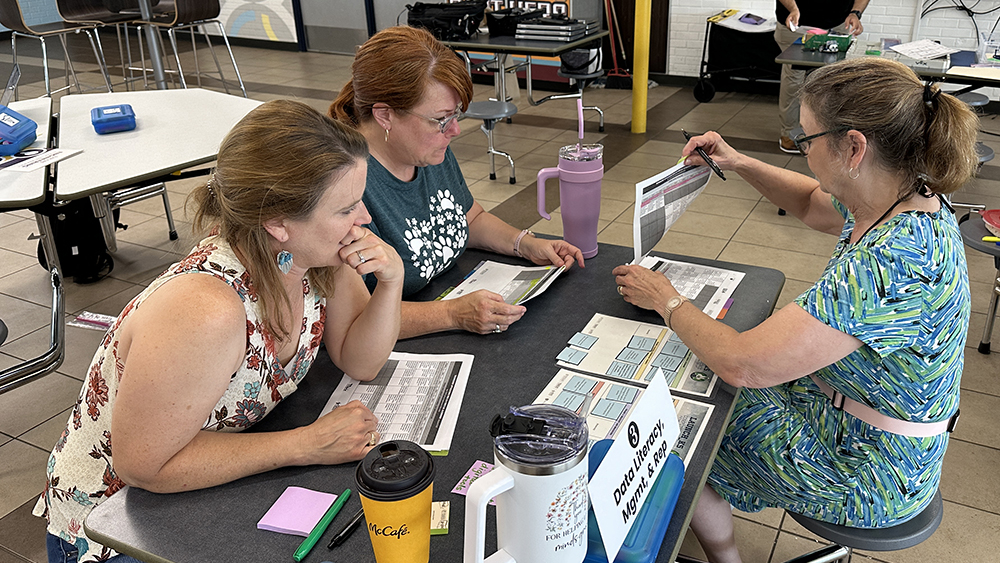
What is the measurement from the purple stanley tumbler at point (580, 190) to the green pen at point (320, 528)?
0.98 metres

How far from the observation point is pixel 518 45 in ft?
16.9

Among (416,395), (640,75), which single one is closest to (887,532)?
(416,395)

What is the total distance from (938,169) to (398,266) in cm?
101

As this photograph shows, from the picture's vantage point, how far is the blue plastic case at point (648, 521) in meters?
0.96

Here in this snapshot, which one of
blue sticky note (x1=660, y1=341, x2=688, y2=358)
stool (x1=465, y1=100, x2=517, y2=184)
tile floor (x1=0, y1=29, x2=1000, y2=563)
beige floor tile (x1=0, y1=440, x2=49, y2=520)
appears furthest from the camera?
stool (x1=465, y1=100, x2=517, y2=184)

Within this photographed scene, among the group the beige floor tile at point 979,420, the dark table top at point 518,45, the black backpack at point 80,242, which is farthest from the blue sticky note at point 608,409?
the dark table top at point 518,45

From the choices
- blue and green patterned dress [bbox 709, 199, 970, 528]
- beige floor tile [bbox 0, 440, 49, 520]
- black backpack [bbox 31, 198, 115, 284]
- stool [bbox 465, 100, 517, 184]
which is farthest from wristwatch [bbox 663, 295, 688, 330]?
stool [bbox 465, 100, 517, 184]

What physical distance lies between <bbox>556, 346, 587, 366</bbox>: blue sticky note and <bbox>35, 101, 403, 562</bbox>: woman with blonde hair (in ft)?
1.10

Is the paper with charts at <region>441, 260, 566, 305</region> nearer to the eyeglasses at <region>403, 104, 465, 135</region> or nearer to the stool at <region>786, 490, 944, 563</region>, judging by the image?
the eyeglasses at <region>403, 104, 465, 135</region>

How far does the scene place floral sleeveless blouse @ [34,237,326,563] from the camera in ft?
4.10

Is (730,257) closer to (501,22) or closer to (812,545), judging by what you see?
(812,545)

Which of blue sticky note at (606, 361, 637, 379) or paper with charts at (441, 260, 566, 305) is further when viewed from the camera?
paper with charts at (441, 260, 566, 305)

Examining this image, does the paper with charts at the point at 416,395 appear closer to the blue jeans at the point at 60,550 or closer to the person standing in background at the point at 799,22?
the blue jeans at the point at 60,550

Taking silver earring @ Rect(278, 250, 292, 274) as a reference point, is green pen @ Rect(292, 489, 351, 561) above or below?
below
